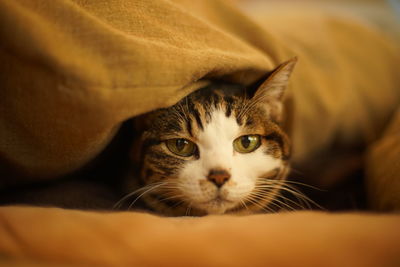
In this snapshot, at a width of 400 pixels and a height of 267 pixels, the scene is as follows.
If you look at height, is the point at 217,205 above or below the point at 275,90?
below

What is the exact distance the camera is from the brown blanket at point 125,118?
1.78 ft

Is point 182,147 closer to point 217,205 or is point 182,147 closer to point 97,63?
point 217,205

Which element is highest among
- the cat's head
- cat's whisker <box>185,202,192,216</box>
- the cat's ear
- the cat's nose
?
the cat's ear

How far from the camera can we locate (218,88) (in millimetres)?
907

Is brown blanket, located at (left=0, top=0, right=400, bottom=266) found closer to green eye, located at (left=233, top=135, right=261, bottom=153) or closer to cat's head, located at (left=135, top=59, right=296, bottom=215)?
cat's head, located at (left=135, top=59, right=296, bottom=215)

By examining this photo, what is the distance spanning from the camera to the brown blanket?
54 centimetres

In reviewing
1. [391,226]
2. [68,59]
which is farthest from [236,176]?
[68,59]

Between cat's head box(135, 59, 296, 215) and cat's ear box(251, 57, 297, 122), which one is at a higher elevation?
cat's ear box(251, 57, 297, 122)

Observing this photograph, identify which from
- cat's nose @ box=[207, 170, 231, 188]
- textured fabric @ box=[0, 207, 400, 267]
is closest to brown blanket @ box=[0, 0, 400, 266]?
textured fabric @ box=[0, 207, 400, 267]

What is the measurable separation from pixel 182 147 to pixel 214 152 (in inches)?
3.9

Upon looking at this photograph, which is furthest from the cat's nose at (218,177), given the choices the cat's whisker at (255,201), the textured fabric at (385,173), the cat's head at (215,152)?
the textured fabric at (385,173)

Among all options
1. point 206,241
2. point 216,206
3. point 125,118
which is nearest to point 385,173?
point 216,206

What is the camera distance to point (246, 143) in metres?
0.87

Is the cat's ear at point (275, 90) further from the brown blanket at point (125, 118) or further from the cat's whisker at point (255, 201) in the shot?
the cat's whisker at point (255, 201)
